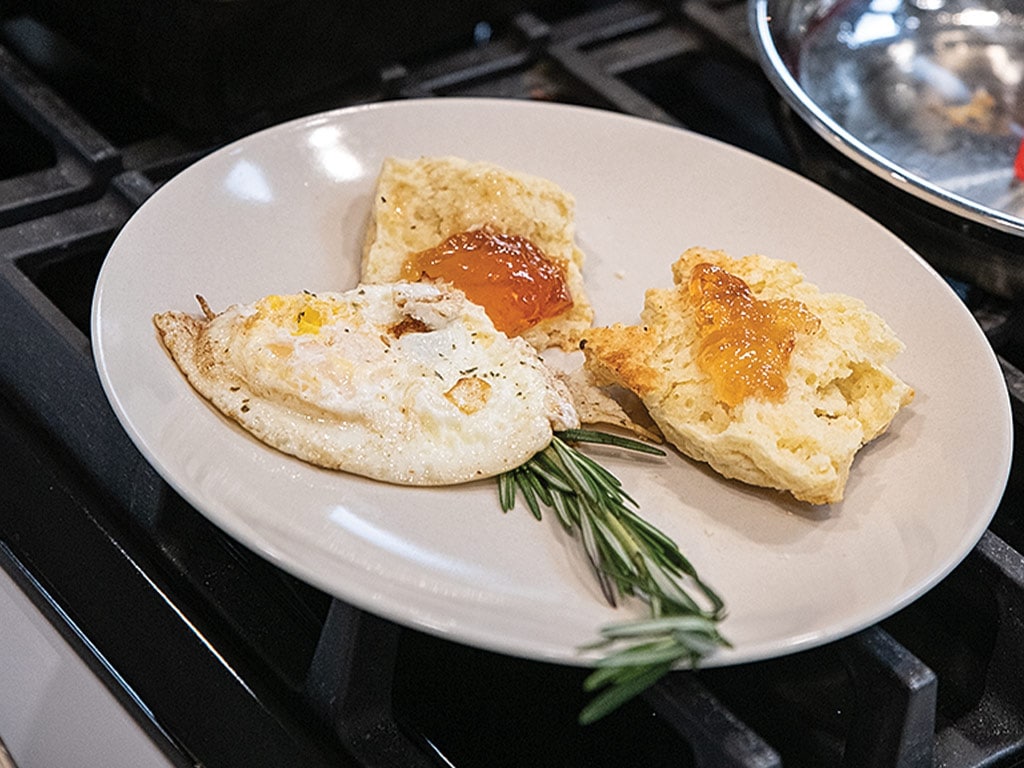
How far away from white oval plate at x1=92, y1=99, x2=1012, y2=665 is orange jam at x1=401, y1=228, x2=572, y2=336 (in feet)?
0.21

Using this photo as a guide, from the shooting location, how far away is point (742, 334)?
0.91 meters

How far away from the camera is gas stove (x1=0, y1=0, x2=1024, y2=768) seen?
31.8 inches

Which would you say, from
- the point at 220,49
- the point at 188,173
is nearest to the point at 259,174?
the point at 188,173

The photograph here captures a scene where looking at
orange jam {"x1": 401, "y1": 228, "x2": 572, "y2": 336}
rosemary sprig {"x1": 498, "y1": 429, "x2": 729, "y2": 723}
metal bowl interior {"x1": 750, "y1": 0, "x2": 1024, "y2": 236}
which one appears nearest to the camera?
rosemary sprig {"x1": 498, "y1": 429, "x2": 729, "y2": 723}

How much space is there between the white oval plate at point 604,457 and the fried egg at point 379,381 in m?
0.02

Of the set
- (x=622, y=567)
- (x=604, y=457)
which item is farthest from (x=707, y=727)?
(x=604, y=457)

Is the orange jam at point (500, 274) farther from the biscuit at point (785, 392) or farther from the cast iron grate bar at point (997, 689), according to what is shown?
the cast iron grate bar at point (997, 689)

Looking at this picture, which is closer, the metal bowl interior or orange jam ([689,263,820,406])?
orange jam ([689,263,820,406])

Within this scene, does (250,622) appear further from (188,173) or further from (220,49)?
(220,49)

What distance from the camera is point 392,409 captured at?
852 mm

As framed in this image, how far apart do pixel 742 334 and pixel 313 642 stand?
0.37 metres

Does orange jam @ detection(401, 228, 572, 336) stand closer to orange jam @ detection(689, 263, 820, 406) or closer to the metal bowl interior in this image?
orange jam @ detection(689, 263, 820, 406)

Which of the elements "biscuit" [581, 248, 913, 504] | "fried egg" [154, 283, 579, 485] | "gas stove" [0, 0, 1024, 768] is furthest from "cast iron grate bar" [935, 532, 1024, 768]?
"fried egg" [154, 283, 579, 485]

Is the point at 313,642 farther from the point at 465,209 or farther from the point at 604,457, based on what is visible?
the point at 465,209
